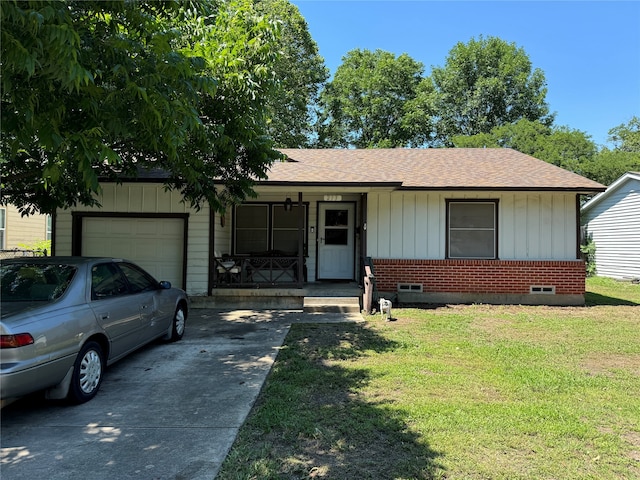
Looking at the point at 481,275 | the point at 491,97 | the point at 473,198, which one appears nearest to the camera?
the point at 481,275

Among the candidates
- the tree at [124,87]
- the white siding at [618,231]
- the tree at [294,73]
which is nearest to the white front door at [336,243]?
the tree at [124,87]

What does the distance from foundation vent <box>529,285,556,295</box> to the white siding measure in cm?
976

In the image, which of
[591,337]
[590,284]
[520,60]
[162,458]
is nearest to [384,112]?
[520,60]

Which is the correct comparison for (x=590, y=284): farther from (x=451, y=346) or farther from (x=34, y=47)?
(x=34, y=47)

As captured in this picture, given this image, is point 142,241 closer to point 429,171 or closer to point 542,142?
point 429,171

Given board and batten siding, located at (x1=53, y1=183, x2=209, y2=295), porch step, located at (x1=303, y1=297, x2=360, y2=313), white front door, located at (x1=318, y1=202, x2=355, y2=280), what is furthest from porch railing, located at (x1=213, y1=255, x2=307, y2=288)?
white front door, located at (x1=318, y1=202, x2=355, y2=280)

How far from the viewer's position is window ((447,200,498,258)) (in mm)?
10844

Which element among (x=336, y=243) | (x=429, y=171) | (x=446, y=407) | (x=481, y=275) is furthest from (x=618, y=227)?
(x=446, y=407)

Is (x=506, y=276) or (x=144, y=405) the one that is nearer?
(x=144, y=405)

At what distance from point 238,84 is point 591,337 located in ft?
23.9

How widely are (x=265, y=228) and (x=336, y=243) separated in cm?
208

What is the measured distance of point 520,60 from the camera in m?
35.9

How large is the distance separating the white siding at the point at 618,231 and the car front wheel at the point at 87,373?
65.6 feet

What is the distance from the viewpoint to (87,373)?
432cm
